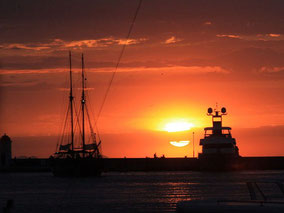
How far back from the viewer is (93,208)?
55250mm

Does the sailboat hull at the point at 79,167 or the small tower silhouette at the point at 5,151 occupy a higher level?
the small tower silhouette at the point at 5,151

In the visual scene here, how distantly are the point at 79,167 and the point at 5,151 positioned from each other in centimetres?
4808

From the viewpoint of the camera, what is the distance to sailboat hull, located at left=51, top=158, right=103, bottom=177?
368ft

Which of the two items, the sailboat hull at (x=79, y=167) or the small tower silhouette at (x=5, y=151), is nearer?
the sailboat hull at (x=79, y=167)

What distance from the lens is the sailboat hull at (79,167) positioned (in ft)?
368

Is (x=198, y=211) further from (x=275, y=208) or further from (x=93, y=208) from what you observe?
(x=93, y=208)

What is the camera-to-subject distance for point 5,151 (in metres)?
155

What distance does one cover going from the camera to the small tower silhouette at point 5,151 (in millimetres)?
149875

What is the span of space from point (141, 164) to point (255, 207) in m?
161

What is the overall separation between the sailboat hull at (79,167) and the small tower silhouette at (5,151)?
123 feet

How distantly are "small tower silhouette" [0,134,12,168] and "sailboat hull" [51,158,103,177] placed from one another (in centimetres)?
3751

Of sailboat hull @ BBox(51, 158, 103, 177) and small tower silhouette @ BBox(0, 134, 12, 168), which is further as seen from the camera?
small tower silhouette @ BBox(0, 134, 12, 168)

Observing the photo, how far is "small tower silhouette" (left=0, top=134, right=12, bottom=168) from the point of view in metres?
150

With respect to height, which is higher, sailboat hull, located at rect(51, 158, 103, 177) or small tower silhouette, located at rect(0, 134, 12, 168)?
small tower silhouette, located at rect(0, 134, 12, 168)
